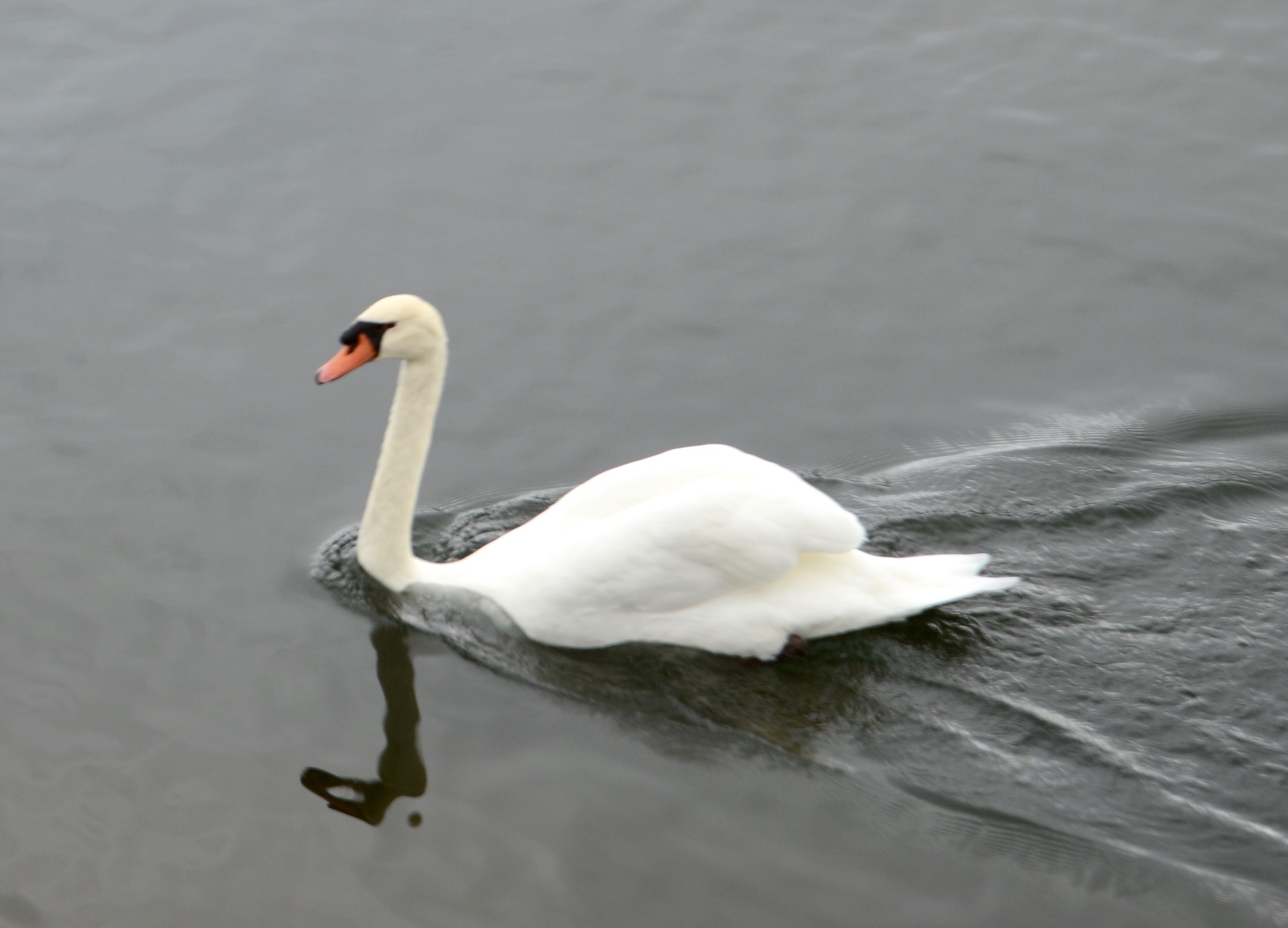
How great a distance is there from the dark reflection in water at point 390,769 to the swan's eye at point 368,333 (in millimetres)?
1496

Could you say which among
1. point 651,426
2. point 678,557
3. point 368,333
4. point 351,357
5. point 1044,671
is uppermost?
point 368,333

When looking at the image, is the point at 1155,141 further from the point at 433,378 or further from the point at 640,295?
the point at 433,378

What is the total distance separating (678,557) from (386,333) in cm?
173

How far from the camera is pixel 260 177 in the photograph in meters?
10.6

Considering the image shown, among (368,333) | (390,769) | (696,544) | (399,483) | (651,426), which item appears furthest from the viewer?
(651,426)

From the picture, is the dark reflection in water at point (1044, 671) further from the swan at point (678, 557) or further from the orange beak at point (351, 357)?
the orange beak at point (351, 357)

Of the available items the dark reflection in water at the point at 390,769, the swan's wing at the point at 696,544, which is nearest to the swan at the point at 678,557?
the swan's wing at the point at 696,544

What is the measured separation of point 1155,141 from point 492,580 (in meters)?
6.99

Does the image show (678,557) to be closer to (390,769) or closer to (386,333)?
(390,769)

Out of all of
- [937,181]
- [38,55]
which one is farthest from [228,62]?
[937,181]

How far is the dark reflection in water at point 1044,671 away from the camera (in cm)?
581

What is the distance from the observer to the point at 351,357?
6699 millimetres

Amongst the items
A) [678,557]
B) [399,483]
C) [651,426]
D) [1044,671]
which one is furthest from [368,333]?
[1044,671]

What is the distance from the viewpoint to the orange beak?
21.8 feet
